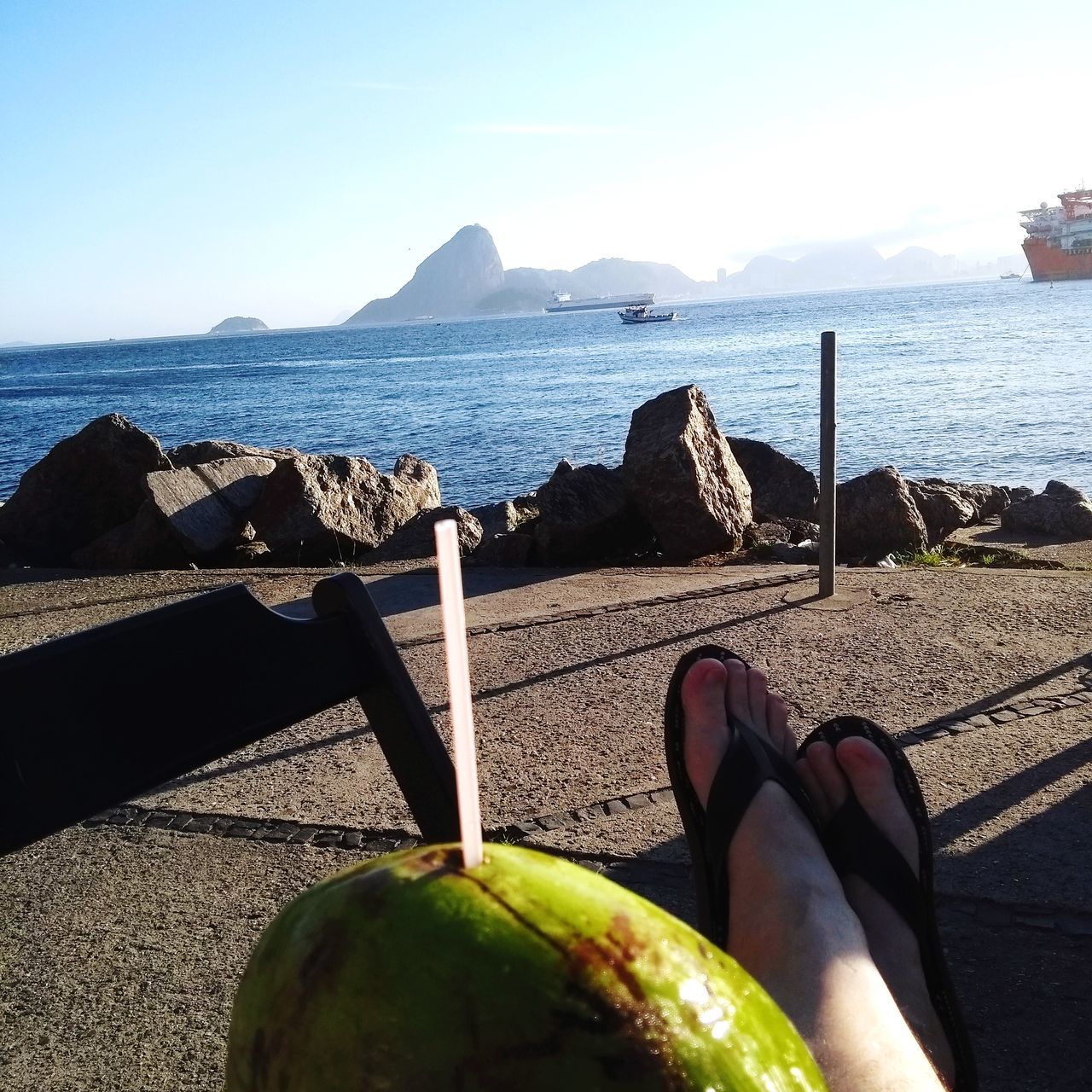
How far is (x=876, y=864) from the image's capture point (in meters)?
1.76

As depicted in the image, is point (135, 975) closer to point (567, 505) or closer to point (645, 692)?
point (645, 692)

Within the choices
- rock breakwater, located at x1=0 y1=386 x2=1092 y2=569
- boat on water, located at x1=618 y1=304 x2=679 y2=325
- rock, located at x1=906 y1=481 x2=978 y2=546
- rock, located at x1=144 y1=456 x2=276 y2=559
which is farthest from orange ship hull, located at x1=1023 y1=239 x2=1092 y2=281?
rock, located at x1=144 y1=456 x2=276 y2=559

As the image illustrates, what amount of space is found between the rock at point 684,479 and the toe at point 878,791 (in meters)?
4.18


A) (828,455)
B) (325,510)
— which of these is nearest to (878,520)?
(828,455)

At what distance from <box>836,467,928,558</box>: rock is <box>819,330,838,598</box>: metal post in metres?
2.63

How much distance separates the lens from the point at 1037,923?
2145mm

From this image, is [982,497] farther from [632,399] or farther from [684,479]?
[632,399]

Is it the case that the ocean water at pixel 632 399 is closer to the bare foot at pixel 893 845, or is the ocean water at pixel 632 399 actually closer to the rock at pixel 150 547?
the rock at pixel 150 547

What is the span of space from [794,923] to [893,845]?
486 millimetres

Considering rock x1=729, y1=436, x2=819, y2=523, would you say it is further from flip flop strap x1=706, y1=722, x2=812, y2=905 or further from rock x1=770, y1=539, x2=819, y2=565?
flip flop strap x1=706, y1=722, x2=812, y2=905

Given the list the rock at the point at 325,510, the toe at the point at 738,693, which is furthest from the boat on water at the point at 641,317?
the toe at the point at 738,693

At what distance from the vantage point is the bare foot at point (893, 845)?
4.98 feet

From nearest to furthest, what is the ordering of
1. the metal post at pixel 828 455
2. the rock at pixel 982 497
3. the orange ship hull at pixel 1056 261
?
the metal post at pixel 828 455 → the rock at pixel 982 497 → the orange ship hull at pixel 1056 261

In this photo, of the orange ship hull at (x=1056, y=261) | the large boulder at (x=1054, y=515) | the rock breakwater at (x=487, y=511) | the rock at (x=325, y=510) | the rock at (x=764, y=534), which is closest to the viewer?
the rock breakwater at (x=487, y=511)
